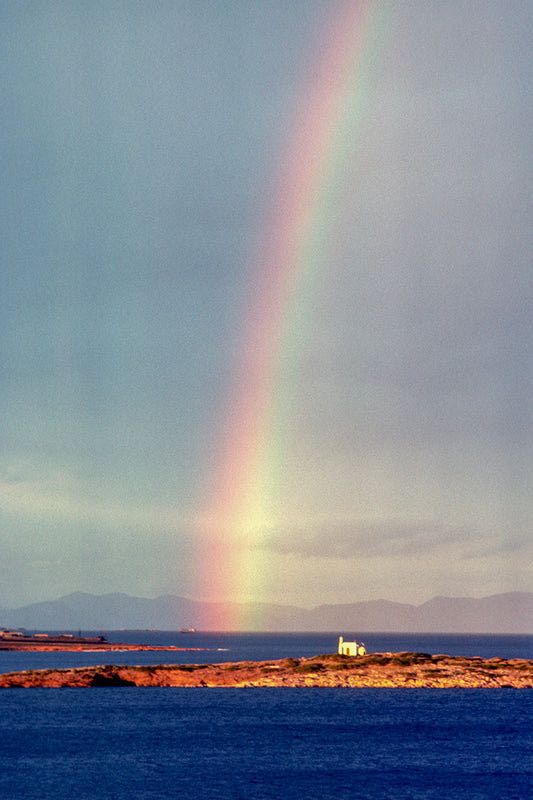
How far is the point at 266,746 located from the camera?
79.8 meters

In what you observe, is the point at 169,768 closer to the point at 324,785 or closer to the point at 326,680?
the point at 324,785

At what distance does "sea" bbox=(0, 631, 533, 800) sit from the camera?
61625 mm

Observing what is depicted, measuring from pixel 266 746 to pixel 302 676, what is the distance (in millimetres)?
42597

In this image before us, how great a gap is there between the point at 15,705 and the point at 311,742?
1853 inches

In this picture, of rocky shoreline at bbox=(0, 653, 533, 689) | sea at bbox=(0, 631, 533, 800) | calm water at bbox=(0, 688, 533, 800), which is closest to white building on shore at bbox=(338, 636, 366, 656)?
rocky shoreline at bbox=(0, 653, 533, 689)

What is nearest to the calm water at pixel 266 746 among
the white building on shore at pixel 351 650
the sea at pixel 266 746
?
the sea at pixel 266 746

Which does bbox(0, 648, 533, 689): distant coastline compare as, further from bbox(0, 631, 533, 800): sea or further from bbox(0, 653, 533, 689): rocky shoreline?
bbox(0, 631, 533, 800): sea

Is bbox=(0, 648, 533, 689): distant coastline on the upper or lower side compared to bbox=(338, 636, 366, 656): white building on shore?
lower

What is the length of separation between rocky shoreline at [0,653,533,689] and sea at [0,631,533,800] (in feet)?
7.05

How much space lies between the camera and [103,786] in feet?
202

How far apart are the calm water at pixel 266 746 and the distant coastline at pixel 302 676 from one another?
7.05ft

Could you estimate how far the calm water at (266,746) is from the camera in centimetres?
6169

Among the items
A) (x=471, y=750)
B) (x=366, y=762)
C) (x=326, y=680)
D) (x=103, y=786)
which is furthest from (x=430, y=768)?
(x=326, y=680)

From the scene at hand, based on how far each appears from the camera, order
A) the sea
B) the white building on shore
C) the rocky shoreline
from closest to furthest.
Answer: the sea → the rocky shoreline → the white building on shore
